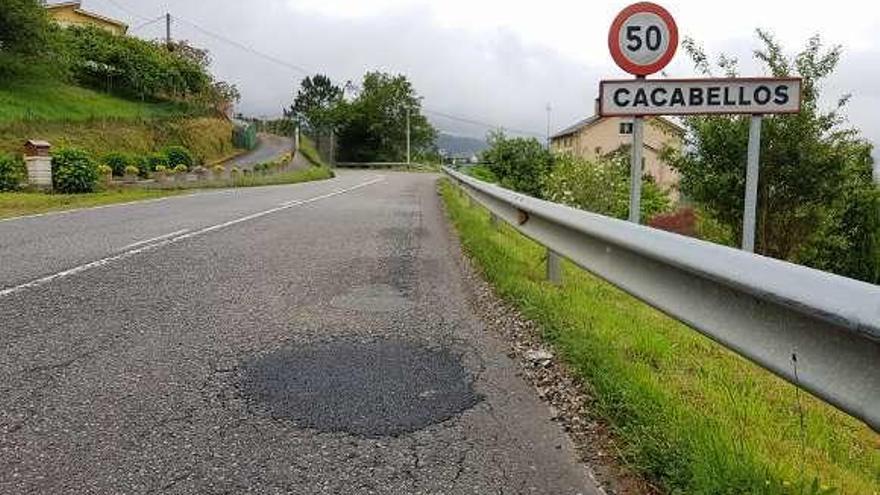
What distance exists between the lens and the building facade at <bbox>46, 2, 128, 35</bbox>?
5722 centimetres

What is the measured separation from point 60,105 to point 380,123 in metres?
49.8

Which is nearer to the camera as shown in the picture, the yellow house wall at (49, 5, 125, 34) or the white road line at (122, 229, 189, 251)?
the white road line at (122, 229, 189, 251)

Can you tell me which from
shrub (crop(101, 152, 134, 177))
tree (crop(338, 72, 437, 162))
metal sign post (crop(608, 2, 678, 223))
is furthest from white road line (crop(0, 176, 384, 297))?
tree (crop(338, 72, 437, 162))

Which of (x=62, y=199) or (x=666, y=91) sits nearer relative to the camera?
(x=666, y=91)

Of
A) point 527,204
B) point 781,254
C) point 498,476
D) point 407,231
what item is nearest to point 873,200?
point 781,254

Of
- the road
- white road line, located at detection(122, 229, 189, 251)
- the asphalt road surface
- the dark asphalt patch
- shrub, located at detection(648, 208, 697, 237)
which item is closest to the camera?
the asphalt road surface

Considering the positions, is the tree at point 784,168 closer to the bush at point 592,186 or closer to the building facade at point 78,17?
the bush at point 592,186

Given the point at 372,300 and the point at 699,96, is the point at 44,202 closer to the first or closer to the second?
the point at 372,300

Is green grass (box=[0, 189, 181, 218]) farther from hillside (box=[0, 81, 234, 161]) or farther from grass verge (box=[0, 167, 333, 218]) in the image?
hillside (box=[0, 81, 234, 161])

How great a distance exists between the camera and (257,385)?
3.73 metres

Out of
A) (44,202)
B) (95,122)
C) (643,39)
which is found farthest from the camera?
(95,122)

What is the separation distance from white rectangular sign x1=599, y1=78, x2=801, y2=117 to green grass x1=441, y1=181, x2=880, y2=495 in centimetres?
159

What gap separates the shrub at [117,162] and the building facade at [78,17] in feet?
102

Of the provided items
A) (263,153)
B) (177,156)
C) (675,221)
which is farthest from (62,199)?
(263,153)
